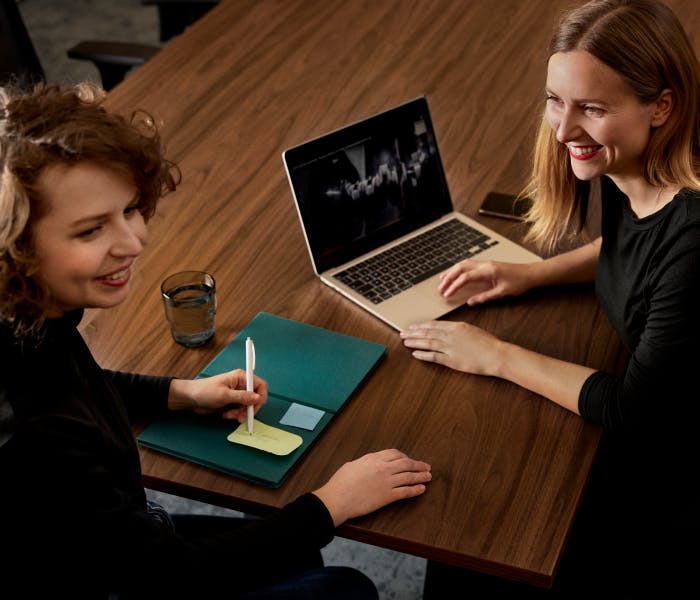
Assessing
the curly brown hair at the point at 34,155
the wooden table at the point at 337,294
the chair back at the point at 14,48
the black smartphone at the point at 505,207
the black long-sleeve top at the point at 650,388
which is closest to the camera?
the curly brown hair at the point at 34,155

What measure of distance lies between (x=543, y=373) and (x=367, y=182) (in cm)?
49

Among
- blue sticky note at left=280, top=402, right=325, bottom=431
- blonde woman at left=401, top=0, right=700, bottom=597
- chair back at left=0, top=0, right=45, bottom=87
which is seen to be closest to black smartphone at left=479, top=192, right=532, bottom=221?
blonde woman at left=401, top=0, right=700, bottom=597

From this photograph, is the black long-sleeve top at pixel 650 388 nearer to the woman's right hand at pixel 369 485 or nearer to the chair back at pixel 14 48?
the woman's right hand at pixel 369 485

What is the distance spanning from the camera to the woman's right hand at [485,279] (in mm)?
1608

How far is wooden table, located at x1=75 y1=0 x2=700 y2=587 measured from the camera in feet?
4.09

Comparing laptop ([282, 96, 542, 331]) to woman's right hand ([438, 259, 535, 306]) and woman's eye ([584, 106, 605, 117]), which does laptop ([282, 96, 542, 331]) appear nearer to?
woman's right hand ([438, 259, 535, 306])

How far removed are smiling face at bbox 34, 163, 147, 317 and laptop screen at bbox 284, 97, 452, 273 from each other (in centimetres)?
47

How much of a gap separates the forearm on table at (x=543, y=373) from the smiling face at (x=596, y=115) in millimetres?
309

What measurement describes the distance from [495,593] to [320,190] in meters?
0.73

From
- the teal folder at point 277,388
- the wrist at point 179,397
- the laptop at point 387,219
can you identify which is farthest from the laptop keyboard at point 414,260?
the wrist at point 179,397

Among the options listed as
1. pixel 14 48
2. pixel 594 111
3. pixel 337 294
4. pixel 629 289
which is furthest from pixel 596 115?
pixel 14 48

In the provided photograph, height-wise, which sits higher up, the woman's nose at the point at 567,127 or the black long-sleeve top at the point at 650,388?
the woman's nose at the point at 567,127

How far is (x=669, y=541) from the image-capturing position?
57.3 inches

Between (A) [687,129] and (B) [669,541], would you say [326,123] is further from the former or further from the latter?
(B) [669,541]
